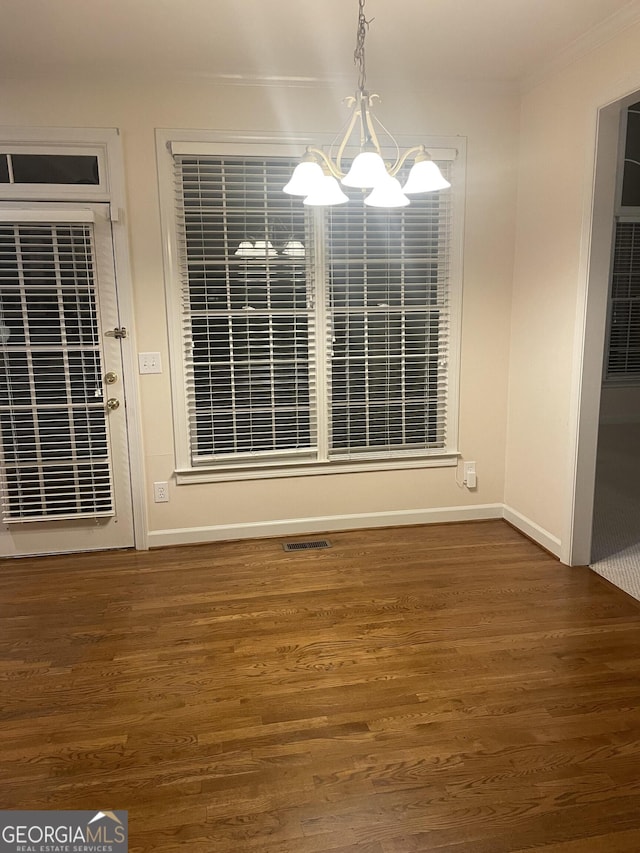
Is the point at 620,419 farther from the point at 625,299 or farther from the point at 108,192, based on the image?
the point at 108,192

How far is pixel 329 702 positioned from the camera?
2318 millimetres

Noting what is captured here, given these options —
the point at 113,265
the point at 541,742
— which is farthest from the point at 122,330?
the point at 541,742

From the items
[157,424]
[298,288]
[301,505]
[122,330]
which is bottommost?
[301,505]

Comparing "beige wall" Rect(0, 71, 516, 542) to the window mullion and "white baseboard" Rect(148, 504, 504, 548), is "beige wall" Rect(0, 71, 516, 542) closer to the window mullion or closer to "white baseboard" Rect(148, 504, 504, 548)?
"white baseboard" Rect(148, 504, 504, 548)

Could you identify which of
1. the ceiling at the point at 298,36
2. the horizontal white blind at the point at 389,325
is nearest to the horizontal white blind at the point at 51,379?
the ceiling at the point at 298,36

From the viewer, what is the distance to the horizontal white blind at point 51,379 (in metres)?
3.45

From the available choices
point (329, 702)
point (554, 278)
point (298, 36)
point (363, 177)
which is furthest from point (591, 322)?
point (329, 702)

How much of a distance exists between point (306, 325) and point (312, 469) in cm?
95

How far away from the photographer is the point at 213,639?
278cm

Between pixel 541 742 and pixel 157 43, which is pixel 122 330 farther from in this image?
pixel 541 742

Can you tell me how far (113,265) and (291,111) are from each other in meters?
1.41

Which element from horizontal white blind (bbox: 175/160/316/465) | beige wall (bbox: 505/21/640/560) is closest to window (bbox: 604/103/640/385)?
beige wall (bbox: 505/21/640/560)

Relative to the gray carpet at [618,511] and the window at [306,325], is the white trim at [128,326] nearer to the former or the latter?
the window at [306,325]

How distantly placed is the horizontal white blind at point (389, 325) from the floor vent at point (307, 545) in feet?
1.89
